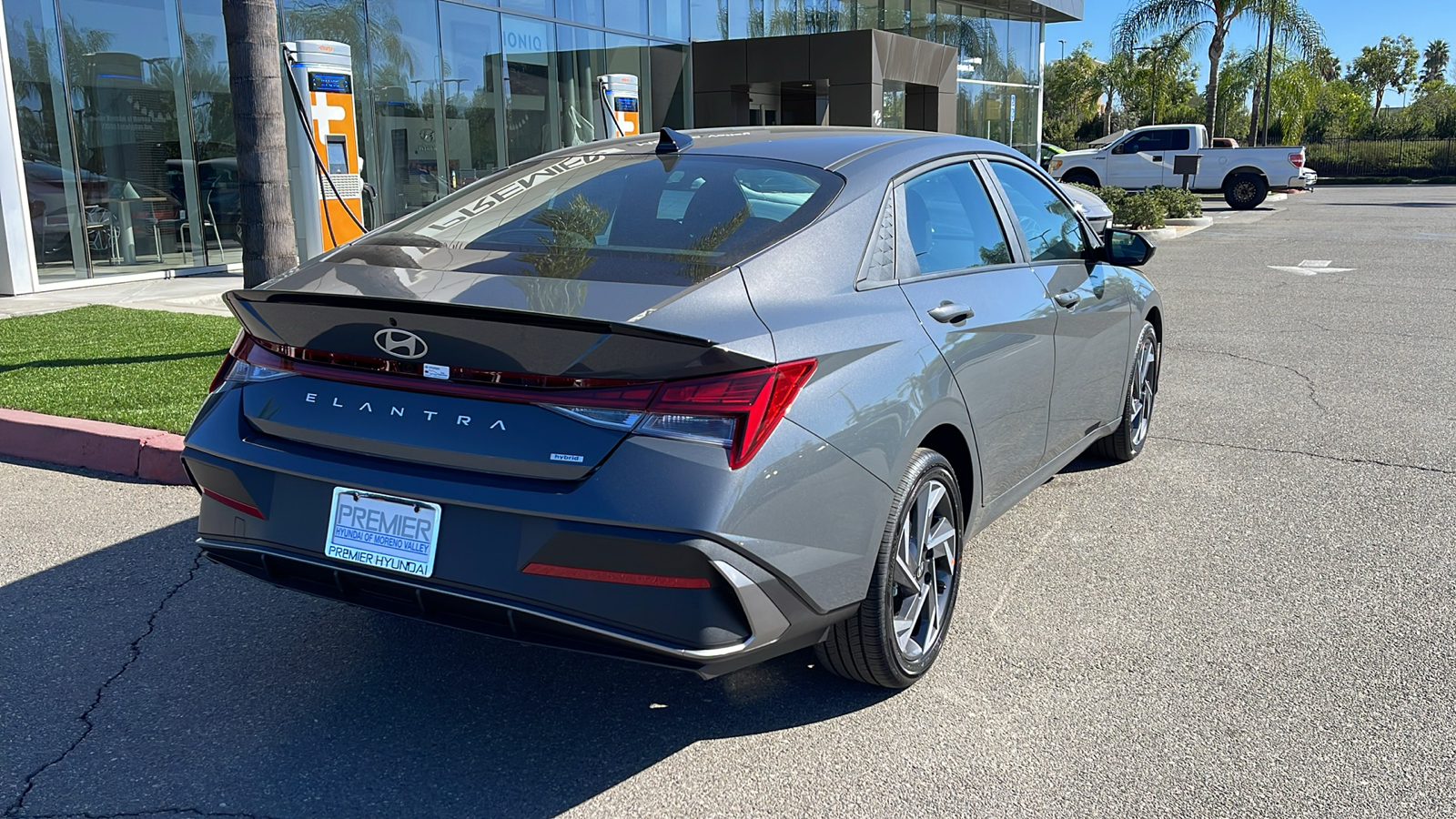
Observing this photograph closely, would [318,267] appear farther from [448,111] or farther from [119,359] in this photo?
[448,111]

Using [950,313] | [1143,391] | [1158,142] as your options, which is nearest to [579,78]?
[1143,391]

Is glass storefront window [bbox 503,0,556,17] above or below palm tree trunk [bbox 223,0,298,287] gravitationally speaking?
above

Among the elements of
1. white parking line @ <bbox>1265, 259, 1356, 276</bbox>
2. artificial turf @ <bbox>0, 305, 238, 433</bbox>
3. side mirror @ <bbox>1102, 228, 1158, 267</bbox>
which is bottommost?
white parking line @ <bbox>1265, 259, 1356, 276</bbox>

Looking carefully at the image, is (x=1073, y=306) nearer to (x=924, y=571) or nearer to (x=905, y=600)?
(x=924, y=571)

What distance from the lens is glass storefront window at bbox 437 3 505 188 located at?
16.5 meters

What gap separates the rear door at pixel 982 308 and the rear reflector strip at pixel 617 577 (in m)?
1.20

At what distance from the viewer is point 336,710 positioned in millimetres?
3264

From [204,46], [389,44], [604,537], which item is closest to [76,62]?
[204,46]

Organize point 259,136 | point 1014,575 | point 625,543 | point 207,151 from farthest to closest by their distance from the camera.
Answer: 1. point 207,151
2. point 259,136
3. point 1014,575
4. point 625,543

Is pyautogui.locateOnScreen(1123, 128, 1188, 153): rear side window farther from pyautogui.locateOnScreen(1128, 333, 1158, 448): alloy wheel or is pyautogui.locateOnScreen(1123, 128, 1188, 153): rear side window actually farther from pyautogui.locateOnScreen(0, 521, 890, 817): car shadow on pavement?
pyautogui.locateOnScreen(0, 521, 890, 817): car shadow on pavement

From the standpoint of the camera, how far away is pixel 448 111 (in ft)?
54.0

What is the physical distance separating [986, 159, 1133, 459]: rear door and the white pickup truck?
25.0 metres

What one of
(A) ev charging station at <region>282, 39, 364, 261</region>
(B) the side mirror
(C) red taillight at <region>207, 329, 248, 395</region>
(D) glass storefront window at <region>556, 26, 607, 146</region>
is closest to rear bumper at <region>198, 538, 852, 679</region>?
(C) red taillight at <region>207, 329, 248, 395</region>

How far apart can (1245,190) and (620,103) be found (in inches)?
755
